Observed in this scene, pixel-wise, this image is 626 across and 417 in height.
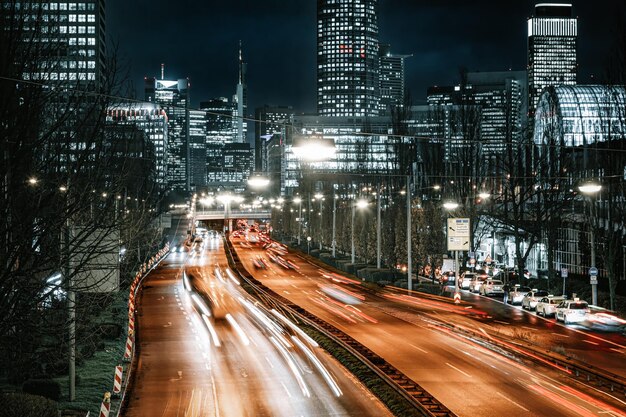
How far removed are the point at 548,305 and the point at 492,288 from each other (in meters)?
11.9

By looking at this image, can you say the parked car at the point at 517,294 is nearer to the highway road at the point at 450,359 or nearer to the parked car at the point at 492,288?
the parked car at the point at 492,288

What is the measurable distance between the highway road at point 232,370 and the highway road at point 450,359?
8.71ft

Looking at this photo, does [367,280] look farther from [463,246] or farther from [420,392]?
[420,392]

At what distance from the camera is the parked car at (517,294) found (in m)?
48.7

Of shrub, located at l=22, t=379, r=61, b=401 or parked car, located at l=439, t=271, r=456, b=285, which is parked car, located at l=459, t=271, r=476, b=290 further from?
shrub, located at l=22, t=379, r=61, b=401

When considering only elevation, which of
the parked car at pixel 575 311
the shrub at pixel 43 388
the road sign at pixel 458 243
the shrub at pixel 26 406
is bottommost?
the parked car at pixel 575 311

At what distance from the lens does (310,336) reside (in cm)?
3316

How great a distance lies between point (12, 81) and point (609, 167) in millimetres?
35829

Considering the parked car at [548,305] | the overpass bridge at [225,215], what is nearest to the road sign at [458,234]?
the parked car at [548,305]

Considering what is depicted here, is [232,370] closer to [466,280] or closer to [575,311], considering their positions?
[575,311]

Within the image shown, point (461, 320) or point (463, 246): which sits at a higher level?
point (463, 246)

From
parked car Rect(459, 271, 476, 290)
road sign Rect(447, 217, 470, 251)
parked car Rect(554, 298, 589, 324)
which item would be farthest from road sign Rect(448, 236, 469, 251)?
parked car Rect(459, 271, 476, 290)

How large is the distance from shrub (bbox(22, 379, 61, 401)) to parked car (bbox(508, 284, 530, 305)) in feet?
111

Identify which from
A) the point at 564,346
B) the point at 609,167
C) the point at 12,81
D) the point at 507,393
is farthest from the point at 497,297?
the point at 12,81
